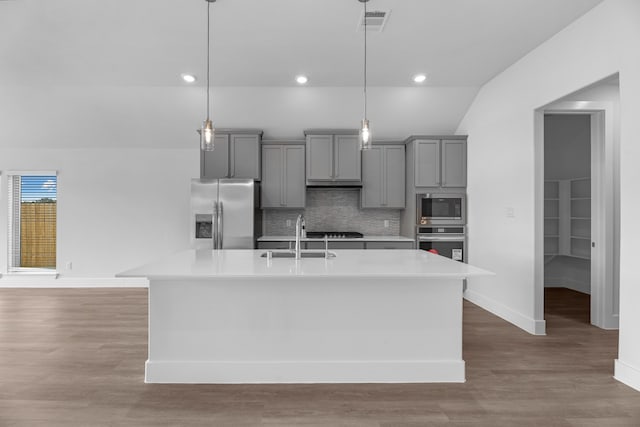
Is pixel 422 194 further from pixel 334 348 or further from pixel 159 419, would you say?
pixel 159 419

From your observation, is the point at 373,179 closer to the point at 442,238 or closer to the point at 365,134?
the point at 442,238

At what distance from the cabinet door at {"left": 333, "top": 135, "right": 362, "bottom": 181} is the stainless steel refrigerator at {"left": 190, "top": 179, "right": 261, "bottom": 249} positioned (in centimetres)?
129

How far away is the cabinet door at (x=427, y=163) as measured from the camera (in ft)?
18.2

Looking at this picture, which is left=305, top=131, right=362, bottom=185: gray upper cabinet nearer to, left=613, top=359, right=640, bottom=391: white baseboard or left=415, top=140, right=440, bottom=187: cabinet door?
left=415, top=140, right=440, bottom=187: cabinet door

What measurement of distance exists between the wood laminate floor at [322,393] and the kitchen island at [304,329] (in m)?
0.11

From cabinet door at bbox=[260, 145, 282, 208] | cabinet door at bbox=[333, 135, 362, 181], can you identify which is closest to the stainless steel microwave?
cabinet door at bbox=[333, 135, 362, 181]

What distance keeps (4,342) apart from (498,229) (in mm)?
5292

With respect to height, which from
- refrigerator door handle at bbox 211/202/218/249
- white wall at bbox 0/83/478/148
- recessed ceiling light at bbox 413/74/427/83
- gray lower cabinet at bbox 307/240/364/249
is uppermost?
recessed ceiling light at bbox 413/74/427/83

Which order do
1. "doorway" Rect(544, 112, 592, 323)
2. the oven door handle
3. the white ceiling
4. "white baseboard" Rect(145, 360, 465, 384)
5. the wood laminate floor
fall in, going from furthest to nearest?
1. "doorway" Rect(544, 112, 592, 323)
2. the oven door handle
3. the white ceiling
4. "white baseboard" Rect(145, 360, 465, 384)
5. the wood laminate floor

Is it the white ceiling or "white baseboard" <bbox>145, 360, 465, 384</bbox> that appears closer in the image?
"white baseboard" <bbox>145, 360, 465, 384</bbox>

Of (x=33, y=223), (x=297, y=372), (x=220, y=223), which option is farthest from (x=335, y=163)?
(x=33, y=223)

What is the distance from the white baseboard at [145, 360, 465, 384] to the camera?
2834 mm

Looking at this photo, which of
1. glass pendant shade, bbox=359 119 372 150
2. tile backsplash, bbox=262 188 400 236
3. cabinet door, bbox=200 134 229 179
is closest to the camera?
glass pendant shade, bbox=359 119 372 150

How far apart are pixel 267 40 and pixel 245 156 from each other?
1.97m
